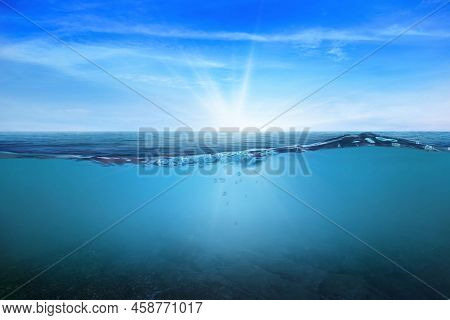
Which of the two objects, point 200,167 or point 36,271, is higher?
point 200,167

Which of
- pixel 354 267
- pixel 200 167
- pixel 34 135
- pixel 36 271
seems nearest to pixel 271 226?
pixel 354 267

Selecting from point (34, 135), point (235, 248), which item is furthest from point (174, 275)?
point (34, 135)

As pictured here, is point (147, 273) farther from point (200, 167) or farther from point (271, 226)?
point (200, 167)

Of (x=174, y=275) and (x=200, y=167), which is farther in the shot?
(x=200, y=167)

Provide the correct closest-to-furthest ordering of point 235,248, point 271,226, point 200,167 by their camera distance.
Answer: point 235,248, point 271,226, point 200,167
